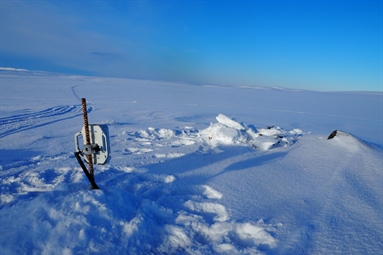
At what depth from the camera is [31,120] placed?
29.6 feet

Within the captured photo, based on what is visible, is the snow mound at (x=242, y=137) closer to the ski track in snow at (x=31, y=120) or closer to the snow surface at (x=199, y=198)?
the snow surface at (x=199, y=198)

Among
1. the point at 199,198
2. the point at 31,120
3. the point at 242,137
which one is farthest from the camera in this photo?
the point at 31,120

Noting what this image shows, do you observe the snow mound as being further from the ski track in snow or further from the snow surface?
the ski track in snow

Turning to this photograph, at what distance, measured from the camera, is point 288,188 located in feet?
12.6

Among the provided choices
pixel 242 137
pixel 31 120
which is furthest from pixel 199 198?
pixel 31 120

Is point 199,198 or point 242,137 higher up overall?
point 242,137

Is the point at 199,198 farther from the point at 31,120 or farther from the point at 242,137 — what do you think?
the point at 31,120

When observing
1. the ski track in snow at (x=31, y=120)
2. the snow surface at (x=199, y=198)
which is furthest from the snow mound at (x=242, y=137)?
the ski track in snow at (x=31, y=120)

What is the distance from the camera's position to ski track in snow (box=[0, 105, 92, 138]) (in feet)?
25.1

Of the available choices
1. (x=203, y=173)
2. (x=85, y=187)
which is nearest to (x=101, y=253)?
(x=85, y=187)

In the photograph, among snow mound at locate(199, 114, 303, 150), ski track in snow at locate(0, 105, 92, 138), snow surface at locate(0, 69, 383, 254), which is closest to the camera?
snow surface at locate(0, 69, 383, 254)

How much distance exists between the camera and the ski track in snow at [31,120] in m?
7.65

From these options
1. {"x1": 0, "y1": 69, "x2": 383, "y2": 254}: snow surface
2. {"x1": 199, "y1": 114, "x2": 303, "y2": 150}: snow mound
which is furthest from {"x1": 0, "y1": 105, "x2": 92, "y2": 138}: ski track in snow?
{"x1": 199, "y1": 114, "x2": 303, "y2": 150}: snow mound

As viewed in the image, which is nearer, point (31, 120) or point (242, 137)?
point (242, 137)
